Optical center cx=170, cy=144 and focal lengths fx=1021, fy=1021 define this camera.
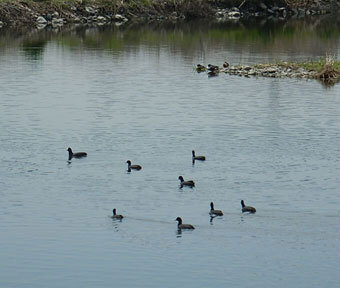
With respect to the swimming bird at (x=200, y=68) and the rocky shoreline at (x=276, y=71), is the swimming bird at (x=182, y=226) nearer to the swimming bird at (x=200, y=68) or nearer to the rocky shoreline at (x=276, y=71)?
the rocky shoreline at (x=276, y=71)

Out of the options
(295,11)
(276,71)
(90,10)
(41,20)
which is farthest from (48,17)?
(276,71)

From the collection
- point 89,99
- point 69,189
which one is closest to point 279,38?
point 89,99

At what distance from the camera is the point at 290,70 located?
5903cm

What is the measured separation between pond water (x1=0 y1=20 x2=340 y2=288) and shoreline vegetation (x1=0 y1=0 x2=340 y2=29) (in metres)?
21.8

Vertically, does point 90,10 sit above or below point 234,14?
above

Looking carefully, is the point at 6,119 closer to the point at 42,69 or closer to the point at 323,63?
the point at 42,69

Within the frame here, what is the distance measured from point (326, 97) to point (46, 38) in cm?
3112

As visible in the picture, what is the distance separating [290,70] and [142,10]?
3602 cm

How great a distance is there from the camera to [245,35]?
79812 mm

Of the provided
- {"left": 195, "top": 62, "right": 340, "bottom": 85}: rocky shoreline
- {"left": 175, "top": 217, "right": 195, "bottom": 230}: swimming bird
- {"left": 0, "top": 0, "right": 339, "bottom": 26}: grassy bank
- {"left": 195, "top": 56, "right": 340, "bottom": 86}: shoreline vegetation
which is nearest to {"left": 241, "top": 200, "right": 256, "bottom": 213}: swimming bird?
{"left": 175, "top": 217, "right": 195, "bottom": 230}: swimming bird

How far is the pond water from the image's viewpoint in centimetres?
2644

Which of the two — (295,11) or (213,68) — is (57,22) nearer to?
(295,11)

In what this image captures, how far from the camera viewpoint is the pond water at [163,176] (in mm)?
26438

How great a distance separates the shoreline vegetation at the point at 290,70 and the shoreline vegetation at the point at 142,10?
93.5ft
